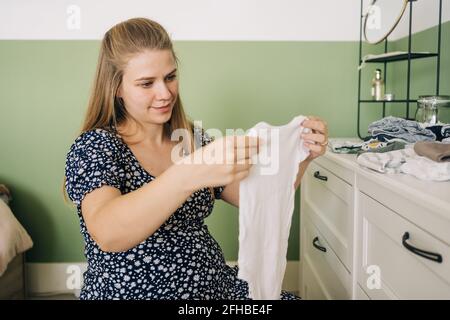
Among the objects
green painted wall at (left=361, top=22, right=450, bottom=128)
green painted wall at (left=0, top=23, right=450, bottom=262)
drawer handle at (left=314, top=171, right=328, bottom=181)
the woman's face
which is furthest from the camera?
green painted wall at (left=0, top=23, right=450, bottom=262)

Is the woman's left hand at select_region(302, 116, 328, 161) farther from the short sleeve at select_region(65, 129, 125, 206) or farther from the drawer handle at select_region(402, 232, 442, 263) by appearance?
the short sleeve at select_region(65, 129, 125, 206)

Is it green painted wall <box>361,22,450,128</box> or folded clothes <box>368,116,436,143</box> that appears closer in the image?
folded clothes <box>368,116,436,143</box>

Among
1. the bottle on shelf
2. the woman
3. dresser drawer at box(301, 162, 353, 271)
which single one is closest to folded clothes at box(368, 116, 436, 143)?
dresser drawer at box(301, 162, 353, 271)

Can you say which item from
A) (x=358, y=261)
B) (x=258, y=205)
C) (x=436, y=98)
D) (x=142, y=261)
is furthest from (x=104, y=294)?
(x=436, y=98)

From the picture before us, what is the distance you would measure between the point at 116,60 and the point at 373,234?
29.4 inches

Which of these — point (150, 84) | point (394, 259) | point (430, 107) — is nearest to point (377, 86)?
point (430, 107)

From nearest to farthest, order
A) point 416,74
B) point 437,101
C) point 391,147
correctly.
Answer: point 391,147 < point 437,101 < point 416,74

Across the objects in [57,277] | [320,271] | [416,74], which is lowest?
[57,277]

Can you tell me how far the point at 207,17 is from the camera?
78.0 inches

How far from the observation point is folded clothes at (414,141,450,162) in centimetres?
90

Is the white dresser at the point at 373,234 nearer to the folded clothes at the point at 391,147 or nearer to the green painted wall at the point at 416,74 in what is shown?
the folded clothes at the point at 391,147

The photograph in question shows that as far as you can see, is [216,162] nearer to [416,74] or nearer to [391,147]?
[391,147]

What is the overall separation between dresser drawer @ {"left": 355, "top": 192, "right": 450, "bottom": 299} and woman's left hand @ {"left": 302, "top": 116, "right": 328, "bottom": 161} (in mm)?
192
